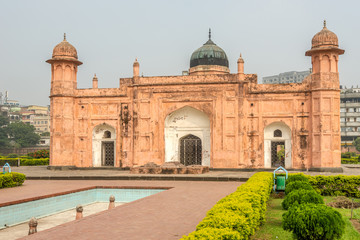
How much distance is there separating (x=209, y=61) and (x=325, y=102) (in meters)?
7.66

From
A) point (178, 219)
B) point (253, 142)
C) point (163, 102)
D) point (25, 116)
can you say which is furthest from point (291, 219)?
point (25, 116)

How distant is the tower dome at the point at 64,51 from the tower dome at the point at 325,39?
483 inches

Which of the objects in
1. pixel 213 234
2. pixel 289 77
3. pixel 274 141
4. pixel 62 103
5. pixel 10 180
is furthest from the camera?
pixel 289 77

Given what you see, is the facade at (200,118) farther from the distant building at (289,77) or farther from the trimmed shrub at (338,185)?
the distant building at (289,77)

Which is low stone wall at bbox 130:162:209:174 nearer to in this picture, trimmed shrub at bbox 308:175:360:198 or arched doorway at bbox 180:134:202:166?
arched doorway at bbox 180:134:202:166

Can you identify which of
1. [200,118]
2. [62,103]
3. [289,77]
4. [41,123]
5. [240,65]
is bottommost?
[200,118]

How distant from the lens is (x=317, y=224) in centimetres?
537

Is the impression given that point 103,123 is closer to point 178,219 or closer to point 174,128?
point 174,128

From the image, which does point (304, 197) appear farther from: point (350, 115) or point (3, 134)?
point (350, 115)

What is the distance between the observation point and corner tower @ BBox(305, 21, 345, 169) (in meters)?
18.5

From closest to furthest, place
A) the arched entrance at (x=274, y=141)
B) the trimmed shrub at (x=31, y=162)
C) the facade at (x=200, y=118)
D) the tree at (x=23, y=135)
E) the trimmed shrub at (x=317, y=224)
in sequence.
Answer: the trimmed shrub at (x=317, y=224) < the facade at (x=200, y=118) < the arched entrance at (x=274, y=141) < the trimmed shrub at (x=31, y=162) < the tree at (x=23, y=135)

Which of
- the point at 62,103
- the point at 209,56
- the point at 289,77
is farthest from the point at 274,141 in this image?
the point at 289,77

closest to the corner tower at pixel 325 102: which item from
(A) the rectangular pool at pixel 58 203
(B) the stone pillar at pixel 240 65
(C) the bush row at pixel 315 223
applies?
(B) the stone pillar at pixel 240 65

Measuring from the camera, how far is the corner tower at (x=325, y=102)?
18531 mm
